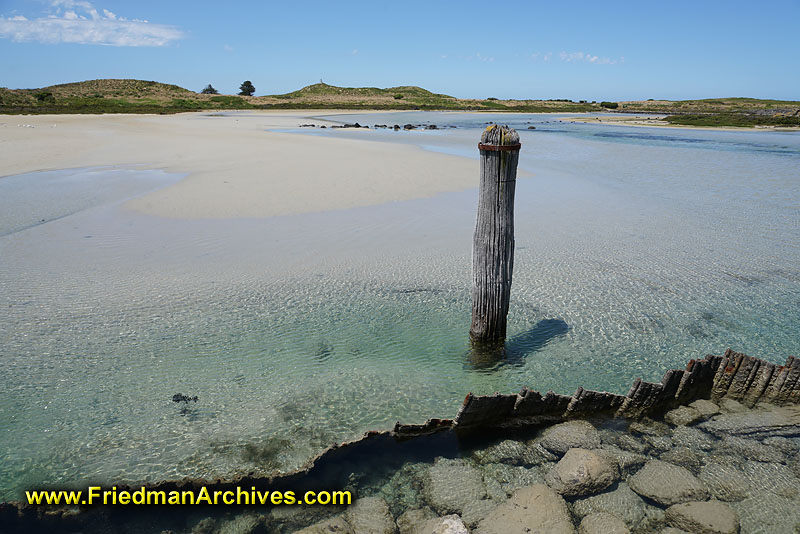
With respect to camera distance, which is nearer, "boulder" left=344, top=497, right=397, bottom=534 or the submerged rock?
"boulder" left=344, top=497, right=397, bottom=534

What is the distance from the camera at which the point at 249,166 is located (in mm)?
20875

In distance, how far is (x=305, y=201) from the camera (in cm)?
1543

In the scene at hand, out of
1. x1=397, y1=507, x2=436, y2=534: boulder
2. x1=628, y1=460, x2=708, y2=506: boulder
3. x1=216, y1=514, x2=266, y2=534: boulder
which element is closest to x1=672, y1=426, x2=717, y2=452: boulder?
x1=628, y1=460, x2=708, y2=506: boulder

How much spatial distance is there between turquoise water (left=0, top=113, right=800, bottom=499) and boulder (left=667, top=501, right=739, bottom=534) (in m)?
2.01

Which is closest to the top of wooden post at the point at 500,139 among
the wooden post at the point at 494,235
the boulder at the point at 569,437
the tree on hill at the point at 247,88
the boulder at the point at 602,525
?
the wooden post at the point at 494,235

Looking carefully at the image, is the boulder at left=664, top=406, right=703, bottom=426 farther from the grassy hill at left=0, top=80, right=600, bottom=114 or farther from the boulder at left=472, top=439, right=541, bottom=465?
the grassy hill at left=0, top=80, right=600, bottom=114

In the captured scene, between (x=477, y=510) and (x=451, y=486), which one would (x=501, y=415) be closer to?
(x=451, y=486)

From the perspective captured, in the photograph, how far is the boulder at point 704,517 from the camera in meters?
4.02

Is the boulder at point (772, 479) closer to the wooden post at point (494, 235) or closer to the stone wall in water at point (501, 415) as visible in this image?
the stone wall in water at point (501, 415)

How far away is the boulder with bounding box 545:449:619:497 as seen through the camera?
4430 millimetres

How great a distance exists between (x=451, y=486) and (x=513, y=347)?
9.28 feet

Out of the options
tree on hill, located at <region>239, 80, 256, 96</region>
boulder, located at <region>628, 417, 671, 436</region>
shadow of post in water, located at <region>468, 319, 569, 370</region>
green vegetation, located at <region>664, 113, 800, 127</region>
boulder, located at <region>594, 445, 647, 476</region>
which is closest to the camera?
boulder, located at <region>594, 445, 647, 476</region>

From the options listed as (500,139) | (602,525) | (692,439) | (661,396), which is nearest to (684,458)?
(692,439)

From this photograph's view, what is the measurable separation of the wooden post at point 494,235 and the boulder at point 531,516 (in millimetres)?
2618
